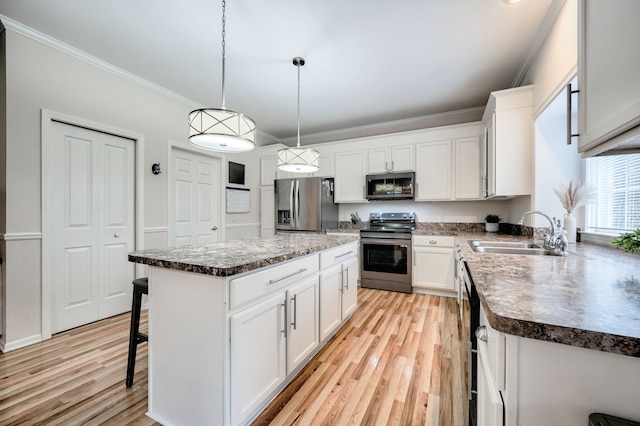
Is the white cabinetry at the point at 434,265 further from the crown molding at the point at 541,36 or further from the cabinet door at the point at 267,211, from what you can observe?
the cabinet door at the point at 267,211

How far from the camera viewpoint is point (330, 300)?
7.11 feet

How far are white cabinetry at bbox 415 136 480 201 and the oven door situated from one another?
80cm

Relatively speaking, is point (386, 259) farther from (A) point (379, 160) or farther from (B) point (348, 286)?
(A) point (379, 160)

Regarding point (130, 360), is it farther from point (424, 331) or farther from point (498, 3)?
point (498, 3)

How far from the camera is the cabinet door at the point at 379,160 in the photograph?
3988mm

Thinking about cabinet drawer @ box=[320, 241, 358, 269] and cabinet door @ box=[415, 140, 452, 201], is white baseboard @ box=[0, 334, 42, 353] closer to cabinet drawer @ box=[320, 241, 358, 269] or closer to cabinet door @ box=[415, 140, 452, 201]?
cabinet drawer @ box=[320, 241, 358, 269]

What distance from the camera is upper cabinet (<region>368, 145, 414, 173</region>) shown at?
12.7 ft

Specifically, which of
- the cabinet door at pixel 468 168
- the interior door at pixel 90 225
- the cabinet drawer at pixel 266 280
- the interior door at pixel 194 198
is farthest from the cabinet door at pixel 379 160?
the interior door at pixel 90 225

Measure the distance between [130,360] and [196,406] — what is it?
73 cm

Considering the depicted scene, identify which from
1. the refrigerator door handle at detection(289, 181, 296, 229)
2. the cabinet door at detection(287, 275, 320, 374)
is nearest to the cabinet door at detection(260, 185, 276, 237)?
the refrigerator door handle at detection(289, 181, 296, 229)

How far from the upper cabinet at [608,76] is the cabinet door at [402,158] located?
2.83 metres

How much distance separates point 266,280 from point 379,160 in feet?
10.3

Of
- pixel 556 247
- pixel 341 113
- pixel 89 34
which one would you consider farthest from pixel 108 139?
pixel 556 247

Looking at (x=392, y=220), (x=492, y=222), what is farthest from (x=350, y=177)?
(x=492, y=222)
